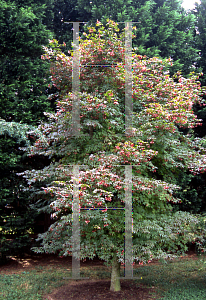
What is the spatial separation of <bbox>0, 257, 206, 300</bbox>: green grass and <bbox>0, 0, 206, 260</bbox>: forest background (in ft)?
4.65

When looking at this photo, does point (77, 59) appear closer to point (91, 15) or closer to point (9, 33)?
point (9, 33)

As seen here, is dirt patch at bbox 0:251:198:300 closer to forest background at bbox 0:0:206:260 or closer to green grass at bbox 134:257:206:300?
green grass at bbox 134:257:206:300

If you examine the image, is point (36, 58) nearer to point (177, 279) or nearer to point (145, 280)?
point (145, 280)

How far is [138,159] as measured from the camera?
14.2 feet

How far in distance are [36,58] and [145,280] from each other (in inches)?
289

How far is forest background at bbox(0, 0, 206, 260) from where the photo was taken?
7.76 m

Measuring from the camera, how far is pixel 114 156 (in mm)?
4359

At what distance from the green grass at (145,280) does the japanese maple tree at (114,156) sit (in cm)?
A: 118

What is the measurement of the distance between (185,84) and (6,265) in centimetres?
724

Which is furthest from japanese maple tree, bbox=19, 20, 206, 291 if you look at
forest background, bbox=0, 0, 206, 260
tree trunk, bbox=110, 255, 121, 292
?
forest background, bbox=0, 0, 206, 260

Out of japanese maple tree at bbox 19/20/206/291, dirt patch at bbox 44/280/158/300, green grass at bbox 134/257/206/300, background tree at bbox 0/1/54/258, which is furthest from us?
background tree at bbox 0/1/54/258

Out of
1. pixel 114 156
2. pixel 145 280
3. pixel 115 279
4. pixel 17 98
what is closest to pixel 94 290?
pixel 115 279

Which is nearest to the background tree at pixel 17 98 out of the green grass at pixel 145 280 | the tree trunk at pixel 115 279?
the green grass at pixel 145 280

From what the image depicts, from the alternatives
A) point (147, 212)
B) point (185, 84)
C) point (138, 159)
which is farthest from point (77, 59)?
point (147, 212)
